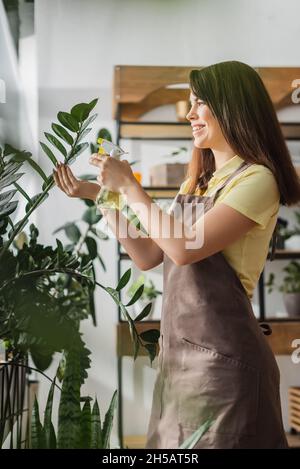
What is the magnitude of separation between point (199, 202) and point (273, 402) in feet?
1.19

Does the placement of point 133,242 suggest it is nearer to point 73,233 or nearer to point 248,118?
point 248,118

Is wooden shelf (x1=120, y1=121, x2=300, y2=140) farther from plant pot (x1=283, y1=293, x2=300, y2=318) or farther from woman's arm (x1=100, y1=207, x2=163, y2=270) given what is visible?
woman's arm (x1=100, y1=207, x2=163, y2=270)

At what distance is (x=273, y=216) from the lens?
3.60 ft

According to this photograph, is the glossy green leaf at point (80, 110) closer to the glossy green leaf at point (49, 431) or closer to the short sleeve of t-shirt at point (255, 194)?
the short sleeve of t-shirt at point (255, 194)

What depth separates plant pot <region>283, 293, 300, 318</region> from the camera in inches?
144

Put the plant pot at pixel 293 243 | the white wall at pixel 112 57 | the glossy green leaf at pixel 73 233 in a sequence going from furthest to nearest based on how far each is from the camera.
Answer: the plant pot at pixel 293 243, the white wall at pixel 112 57, the glossy green leaf at pixel 73 233

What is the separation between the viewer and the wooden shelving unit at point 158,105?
10.4 feet

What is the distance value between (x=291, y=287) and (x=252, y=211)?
115 inches

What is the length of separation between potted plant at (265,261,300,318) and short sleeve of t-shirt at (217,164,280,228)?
2.69 m

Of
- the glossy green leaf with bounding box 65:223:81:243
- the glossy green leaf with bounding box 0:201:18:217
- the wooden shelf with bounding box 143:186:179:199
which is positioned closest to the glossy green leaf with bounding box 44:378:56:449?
the glossy green leaf with bounding box 0:201:18:217

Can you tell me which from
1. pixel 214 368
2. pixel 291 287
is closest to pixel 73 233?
pixel 214 368

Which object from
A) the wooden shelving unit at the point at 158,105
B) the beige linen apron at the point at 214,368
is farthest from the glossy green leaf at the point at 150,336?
the wooden shelving unit at the point at 158,105

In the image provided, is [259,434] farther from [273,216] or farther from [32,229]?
[32,229]

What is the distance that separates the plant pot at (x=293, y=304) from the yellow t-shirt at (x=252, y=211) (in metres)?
2.66
